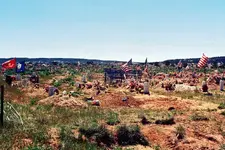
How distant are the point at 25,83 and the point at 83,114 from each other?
25.8 meters

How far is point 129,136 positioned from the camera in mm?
16438

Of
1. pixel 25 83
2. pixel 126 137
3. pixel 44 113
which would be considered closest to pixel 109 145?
pixel 126 137

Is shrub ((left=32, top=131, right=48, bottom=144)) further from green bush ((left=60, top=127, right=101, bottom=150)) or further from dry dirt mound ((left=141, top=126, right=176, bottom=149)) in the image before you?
dry dirt mound ((left=141, top=126, right=176, bottom=149))

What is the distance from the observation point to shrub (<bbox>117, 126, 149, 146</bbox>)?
53.7 feet

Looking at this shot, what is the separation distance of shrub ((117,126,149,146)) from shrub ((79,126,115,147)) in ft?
1.43

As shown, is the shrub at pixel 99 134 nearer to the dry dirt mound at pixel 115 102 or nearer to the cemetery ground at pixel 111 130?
the cemetery ground at pixel 111 130

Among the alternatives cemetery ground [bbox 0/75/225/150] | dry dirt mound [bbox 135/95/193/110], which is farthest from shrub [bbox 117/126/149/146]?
dry dirt mound [bbox 135/95/193/110]

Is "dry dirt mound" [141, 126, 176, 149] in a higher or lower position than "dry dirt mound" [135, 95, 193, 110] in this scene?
lower

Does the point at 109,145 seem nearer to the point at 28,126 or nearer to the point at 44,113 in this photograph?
the point at 28,126

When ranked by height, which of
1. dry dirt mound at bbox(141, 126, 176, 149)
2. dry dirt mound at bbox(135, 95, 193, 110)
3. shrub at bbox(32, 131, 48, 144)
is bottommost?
dry dirt mound at bbox(141, 126, 176, 149)

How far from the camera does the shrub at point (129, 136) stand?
53.7 ft

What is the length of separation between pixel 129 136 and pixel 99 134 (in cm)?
142

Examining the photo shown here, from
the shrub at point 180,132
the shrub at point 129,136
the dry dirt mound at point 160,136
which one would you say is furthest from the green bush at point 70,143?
the shrub at point 180,132

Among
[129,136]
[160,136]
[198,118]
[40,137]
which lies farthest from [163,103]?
[40,137]
